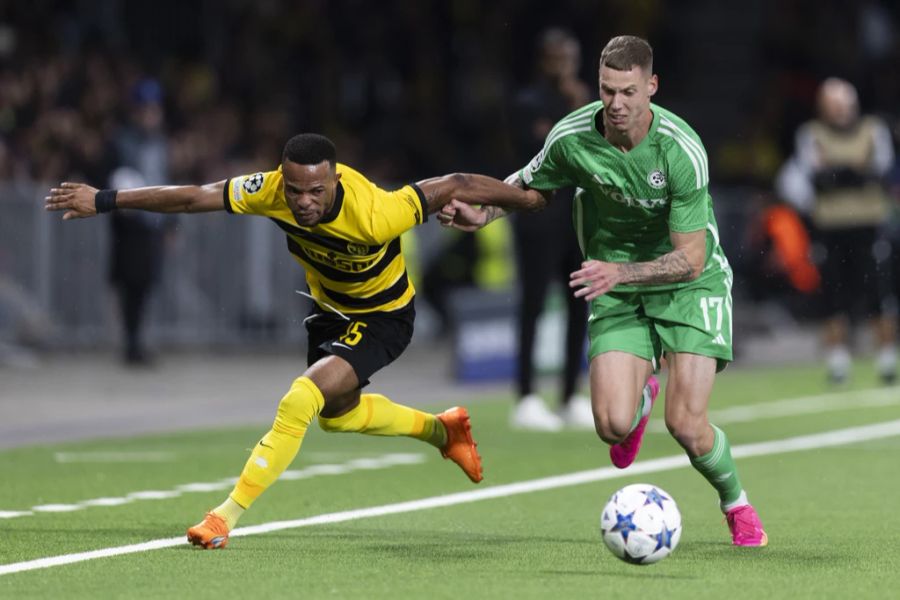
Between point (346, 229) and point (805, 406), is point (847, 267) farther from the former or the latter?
point (346, 229)

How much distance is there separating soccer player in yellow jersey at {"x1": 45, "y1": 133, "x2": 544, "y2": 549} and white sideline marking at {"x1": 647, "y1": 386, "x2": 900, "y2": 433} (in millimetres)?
5245

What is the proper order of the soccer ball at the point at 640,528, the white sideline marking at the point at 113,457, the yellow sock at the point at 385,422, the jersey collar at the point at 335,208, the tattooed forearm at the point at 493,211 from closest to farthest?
the soccer ball at the point at 640,528, the jersey collar at the point at 335,208, the tattooed forearm at the point at 493,211, the yellow sock at the point at 385,422, the white sideline marking at the point at 113,457

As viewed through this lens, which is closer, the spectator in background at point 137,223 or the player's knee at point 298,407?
the player's knee at point 298,407

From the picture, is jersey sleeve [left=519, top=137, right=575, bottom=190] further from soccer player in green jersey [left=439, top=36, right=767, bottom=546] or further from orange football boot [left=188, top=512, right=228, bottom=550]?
orange football boot [left=188, top=512, right=228, bottom=550]

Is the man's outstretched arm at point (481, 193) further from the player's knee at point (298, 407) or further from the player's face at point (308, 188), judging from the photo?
the player's knee at point (298, 407)

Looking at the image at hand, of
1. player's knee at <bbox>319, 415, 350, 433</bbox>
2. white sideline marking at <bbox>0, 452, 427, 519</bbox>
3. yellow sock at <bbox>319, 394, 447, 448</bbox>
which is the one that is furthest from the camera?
white sideline marking at <bbox>0, 452, 427, 519</bbox>

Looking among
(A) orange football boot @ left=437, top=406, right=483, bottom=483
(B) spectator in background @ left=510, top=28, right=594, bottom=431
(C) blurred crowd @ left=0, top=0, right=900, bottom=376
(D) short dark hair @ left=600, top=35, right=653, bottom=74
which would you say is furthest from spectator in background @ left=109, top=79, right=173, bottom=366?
(D) short dark hair @ left=600, top=35, right=653, bottom=74

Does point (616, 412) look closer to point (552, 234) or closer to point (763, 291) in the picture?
point (552, 234)

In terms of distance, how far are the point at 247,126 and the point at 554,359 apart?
22.7 feet

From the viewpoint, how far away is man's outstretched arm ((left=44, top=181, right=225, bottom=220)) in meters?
8.69

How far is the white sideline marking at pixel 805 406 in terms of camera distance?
14.9 metres

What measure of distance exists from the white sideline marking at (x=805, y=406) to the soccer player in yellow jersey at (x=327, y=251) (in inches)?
206

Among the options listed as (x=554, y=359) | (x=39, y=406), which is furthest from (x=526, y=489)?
(x=554, y=359)

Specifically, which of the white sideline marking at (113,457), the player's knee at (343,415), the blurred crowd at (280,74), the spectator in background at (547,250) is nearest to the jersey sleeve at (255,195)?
the player's knee at (343,415)
